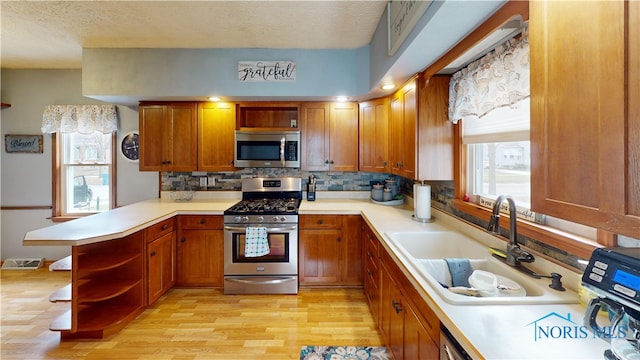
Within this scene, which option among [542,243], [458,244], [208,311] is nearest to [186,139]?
[208,311]

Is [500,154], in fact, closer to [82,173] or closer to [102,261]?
[102,261]

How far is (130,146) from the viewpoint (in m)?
3.74

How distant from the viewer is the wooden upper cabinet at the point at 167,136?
10.9 feet

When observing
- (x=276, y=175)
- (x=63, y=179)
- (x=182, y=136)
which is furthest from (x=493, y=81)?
(x=63, y=179)

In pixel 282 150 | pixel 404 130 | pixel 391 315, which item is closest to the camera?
pixel 391 315

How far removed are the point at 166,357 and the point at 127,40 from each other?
9.45ft

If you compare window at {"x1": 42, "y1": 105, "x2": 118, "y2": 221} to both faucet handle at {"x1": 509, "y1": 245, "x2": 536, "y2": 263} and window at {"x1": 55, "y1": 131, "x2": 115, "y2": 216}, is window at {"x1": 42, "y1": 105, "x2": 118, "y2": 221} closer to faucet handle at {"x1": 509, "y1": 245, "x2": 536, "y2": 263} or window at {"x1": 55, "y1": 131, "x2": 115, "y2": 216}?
window at {"x1": 55, "y1": 131, "x2": 115, "y2": 216}

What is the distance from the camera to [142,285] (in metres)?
2.56

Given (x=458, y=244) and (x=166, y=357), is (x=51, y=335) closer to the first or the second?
(x=166, y=357)

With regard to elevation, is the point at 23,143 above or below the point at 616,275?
above

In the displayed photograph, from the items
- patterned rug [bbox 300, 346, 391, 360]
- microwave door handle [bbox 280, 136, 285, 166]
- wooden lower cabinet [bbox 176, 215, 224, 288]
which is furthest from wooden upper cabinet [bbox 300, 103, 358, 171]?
patterned rug [bbox 300, 346, 391, 360]

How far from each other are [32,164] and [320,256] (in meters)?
3.97

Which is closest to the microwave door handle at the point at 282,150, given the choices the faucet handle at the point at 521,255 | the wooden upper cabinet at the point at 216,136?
the wooden upper cabinet at the point at 216,136

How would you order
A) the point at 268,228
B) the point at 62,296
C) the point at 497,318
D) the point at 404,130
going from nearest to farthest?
1. the point at 497,318
2. the point at 62,296
3. the point at 404,130
4. the point at 268,228
